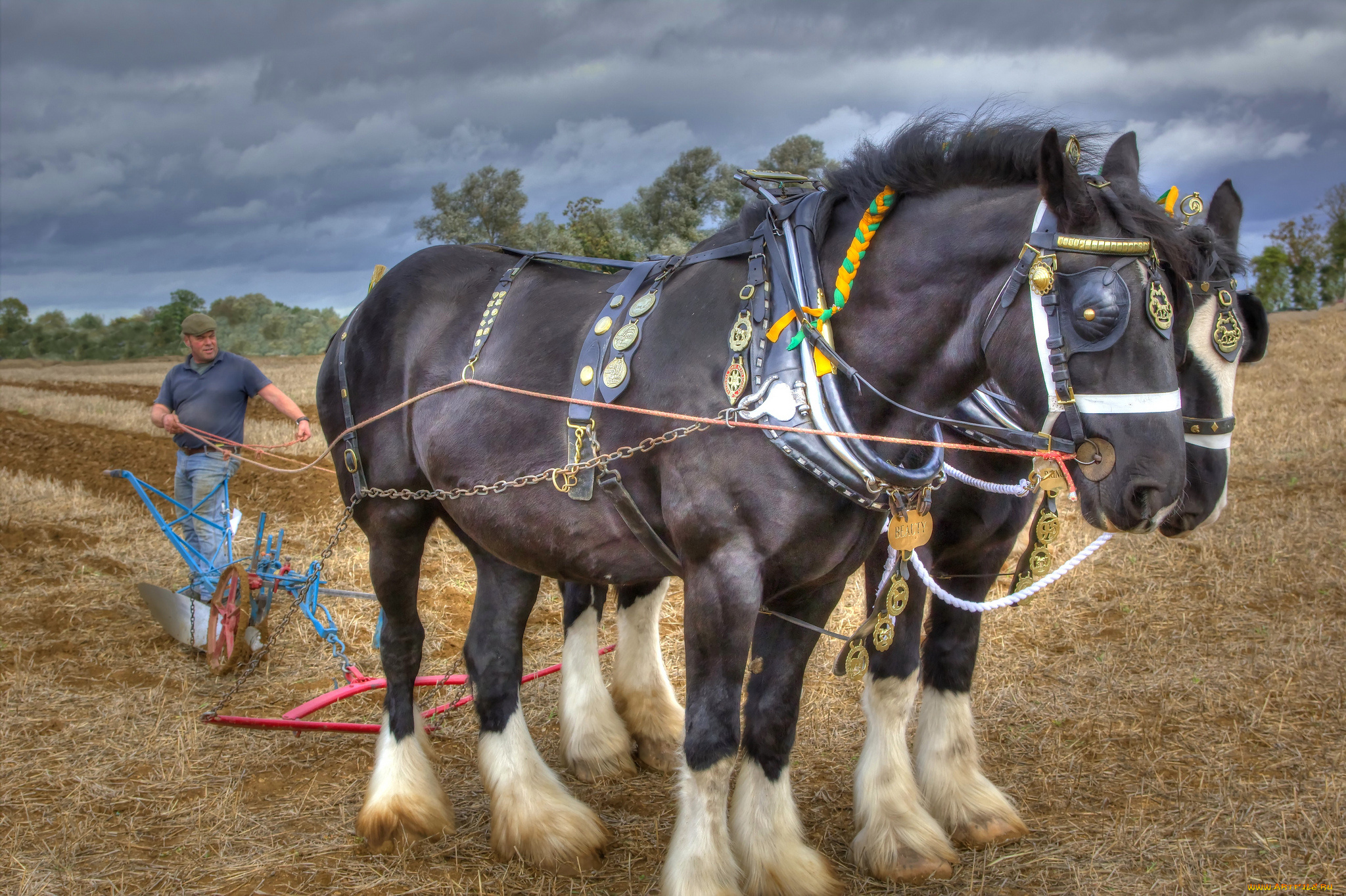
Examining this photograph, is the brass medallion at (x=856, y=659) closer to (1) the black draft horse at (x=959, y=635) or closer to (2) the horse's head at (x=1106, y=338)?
(1) the black draft horse at (x=959, y=635)

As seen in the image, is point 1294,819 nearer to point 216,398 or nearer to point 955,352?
point 955,352

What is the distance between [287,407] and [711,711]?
432 centimetres

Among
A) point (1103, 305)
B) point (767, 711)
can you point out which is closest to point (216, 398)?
point (767, 711)

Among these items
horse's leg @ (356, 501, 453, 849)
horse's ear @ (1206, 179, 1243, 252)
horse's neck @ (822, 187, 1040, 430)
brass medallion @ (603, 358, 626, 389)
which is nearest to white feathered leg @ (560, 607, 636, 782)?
horse's leg @ (356, 501, 453, 849)

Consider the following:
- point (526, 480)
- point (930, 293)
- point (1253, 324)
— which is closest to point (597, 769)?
→ point (526, 480)

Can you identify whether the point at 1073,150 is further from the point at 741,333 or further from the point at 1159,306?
the point at 741,333

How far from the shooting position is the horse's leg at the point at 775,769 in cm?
276

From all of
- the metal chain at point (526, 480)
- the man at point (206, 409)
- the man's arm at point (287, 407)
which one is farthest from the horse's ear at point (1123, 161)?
the man at point (206, 409)

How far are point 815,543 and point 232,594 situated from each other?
3.76m

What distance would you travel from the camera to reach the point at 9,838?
3.15 meters

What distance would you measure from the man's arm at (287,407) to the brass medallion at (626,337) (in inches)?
132

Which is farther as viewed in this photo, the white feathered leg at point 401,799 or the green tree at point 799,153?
the green tree at point 799,153

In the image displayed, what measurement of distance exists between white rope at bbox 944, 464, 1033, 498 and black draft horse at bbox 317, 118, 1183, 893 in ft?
2.08

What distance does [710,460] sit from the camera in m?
2.35
